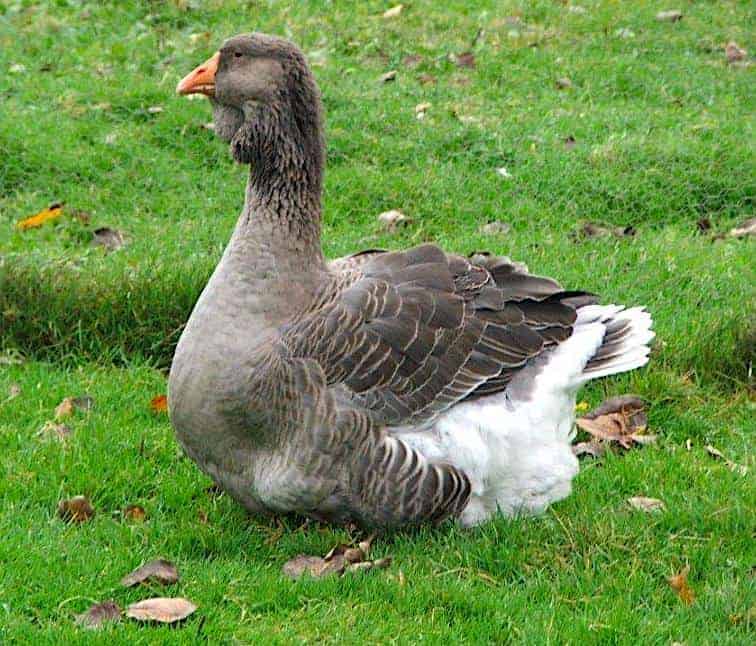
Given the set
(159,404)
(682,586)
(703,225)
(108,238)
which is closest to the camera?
(682,586)

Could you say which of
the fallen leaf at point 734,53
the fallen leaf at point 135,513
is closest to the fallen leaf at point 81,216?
the fallen leaf at point 135,513

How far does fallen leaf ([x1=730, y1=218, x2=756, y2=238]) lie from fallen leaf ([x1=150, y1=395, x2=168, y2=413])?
4.36 metres

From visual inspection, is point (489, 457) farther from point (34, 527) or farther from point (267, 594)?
point (34, 527)

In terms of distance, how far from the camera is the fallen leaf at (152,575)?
493cm

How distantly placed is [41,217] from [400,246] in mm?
2455

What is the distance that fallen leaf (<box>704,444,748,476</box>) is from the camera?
6.22 m

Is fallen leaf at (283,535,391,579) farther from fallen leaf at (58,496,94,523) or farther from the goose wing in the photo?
fallen leaf at (58,496,94,523)

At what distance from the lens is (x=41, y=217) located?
885 cm

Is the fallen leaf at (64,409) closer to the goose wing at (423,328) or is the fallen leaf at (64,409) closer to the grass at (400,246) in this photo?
the grass at (400,246)

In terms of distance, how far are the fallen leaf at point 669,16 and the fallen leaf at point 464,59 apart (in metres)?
2.55

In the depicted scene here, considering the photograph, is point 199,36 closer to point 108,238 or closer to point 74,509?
point 108,238

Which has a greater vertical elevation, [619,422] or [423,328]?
[423,328]

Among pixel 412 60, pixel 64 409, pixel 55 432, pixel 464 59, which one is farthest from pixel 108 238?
pixel 464 59

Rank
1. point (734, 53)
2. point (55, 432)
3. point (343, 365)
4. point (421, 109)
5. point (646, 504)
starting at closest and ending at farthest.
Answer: point (343, 365)
point (646, 504)
point (55, 432)
point (421, 109)
point (734, 53)
